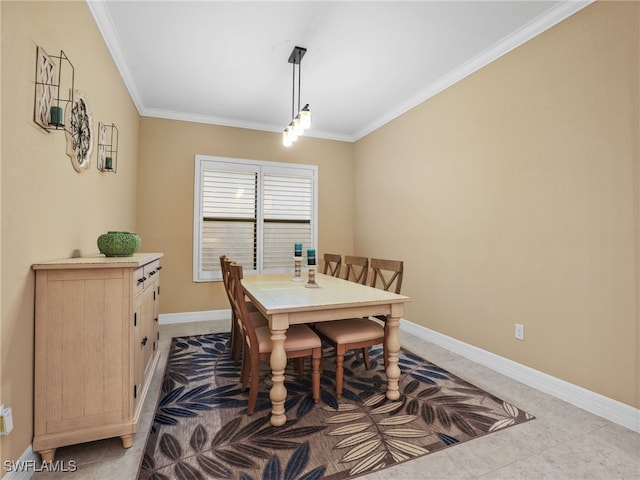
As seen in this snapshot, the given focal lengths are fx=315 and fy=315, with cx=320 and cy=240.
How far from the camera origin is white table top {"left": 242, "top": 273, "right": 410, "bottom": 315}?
2.01m

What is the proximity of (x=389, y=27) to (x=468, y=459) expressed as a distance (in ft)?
9.73

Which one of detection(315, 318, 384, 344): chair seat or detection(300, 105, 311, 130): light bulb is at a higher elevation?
detection(300, 105, 311, 130): light bulb

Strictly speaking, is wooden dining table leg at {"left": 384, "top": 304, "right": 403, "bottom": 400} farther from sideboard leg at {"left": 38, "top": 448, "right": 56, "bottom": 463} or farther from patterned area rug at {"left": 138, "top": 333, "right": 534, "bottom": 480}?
sideboard leg at {"left": 38, "top": 448, "right": 56, "bottom": 463}

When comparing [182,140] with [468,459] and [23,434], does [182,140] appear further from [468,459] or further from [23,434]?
[468,459]

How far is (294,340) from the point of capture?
210 centimetres

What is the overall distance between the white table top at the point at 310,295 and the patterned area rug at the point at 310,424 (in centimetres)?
70

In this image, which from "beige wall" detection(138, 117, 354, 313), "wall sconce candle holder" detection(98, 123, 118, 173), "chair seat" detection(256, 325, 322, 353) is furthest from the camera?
"beige wall" detection(138, 117, 354, 313)

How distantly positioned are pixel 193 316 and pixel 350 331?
279 cm

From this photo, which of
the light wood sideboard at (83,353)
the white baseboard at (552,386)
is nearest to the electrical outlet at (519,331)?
the white baseboard at (552,386)

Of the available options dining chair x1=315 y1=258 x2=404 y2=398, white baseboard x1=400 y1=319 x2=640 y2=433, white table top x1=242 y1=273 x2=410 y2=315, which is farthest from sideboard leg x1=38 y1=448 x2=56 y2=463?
white baseboard x1=400 y1=319 x2=640 y2=433

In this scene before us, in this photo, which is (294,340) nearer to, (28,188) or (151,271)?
(151,271)

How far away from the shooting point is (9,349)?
4.49ft

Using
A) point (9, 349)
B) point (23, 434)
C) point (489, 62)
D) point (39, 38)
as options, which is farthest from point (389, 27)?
point (23, 434)

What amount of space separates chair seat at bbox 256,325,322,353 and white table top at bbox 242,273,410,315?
0.78ft
